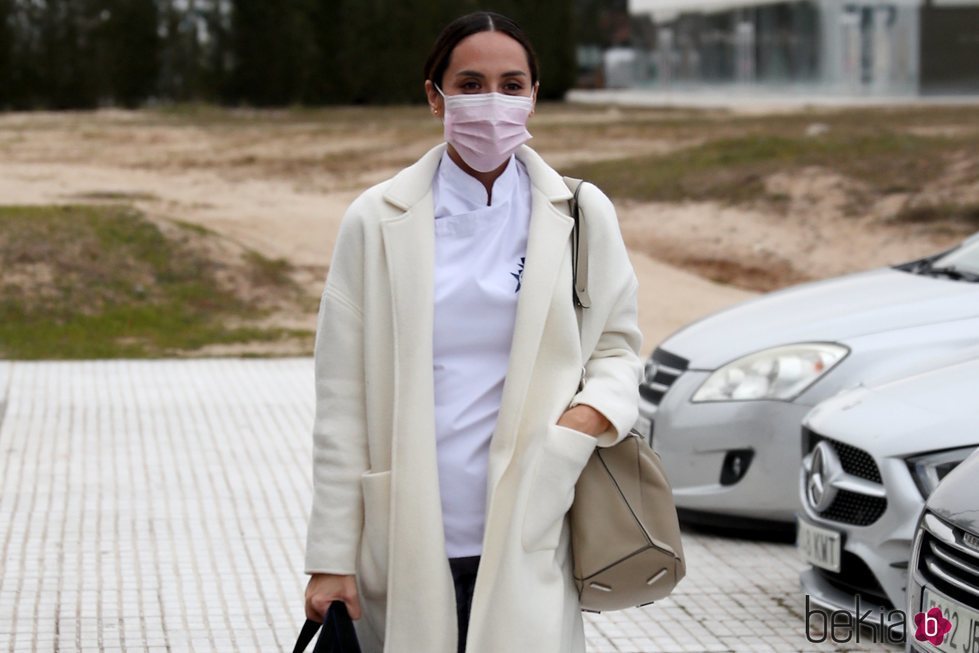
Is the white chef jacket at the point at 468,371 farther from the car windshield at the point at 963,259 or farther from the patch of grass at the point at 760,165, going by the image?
the patch of grass at the point at 760,165

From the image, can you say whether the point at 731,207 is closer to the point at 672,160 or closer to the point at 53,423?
the point at 672,160

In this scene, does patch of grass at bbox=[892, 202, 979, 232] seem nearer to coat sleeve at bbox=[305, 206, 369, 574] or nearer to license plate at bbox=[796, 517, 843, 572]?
license plate at bbox=[796, 517, 843, 572]

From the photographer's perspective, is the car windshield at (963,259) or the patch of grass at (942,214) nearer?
the car windshield at (963,259)

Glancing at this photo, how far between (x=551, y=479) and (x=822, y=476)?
2656 mm

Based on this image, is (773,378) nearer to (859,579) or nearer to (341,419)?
(859,579)

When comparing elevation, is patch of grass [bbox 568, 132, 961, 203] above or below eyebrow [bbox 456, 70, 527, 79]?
below

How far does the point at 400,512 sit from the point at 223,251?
14.9 metres

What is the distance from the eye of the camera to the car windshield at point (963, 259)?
713cm

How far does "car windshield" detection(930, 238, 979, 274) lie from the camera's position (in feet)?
23.4

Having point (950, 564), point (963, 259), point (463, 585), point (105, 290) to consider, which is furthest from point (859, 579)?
point (105, 290)

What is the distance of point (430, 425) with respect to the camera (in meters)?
2.86

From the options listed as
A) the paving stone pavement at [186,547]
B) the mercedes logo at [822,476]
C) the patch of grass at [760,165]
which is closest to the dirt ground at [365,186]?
the patch of grass at [760,165]

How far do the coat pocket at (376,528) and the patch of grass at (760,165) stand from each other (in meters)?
19.4

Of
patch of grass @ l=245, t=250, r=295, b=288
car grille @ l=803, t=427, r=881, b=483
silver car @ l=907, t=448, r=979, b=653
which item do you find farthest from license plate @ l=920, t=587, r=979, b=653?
patch of grass @ l=245, t=250, r=295, b=288
